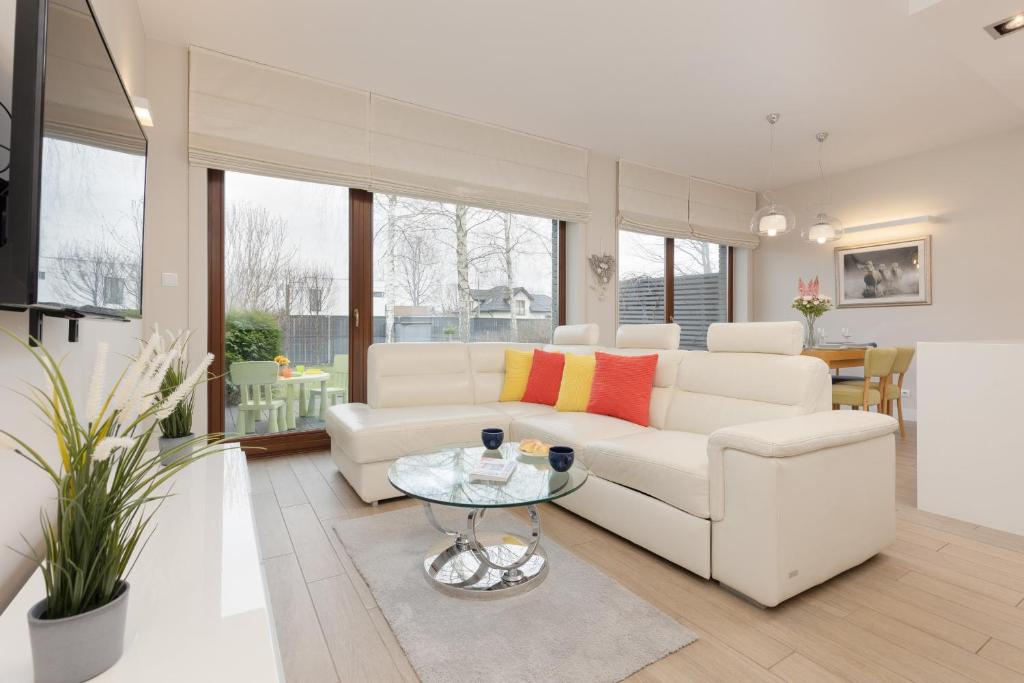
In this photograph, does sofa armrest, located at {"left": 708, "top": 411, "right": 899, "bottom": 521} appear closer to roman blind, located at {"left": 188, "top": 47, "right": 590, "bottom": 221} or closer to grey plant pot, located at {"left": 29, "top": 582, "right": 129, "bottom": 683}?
grey plant pot, located at {"left": 29, "top": 582, "right": 129, "bottom": 683}

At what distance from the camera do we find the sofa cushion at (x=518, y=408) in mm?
3135

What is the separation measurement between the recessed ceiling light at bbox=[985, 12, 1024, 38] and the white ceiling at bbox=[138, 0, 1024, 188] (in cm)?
6

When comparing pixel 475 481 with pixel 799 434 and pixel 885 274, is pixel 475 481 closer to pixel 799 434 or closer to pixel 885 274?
pixel 799 434

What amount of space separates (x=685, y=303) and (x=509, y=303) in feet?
8.58

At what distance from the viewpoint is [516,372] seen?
3.62 m

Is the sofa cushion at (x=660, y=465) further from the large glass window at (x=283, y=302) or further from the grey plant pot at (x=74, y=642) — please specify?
the large glass window at (x=283, y=302)

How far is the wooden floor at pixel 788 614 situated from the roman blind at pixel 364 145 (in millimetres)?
2526

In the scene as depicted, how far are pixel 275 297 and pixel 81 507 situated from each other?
129 inches

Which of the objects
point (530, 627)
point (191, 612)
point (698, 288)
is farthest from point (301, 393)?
point (698, 288)

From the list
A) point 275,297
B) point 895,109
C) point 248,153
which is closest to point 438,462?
point 275,297

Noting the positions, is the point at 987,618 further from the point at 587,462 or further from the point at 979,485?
the point at 587,462

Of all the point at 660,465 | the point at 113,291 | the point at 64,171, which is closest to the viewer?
the point at 64,171

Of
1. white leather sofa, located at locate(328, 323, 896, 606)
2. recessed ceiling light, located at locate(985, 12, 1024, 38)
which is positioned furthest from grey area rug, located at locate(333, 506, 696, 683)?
recessed ceiling light, located at locate(985, 12, 1024, 38)

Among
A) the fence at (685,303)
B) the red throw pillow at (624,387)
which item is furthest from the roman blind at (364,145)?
the red throw pillow at (624,387)
